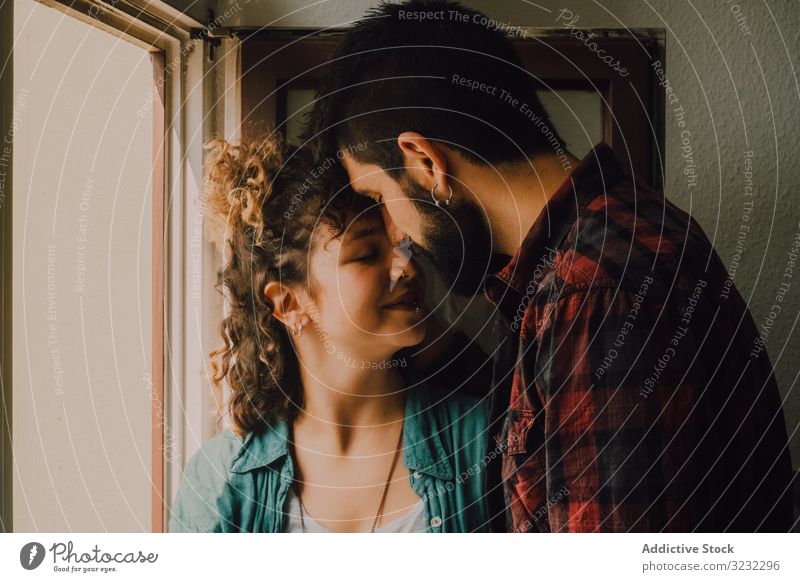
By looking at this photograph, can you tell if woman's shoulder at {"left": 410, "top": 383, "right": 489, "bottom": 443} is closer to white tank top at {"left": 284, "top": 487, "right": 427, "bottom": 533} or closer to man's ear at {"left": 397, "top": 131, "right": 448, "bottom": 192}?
white tank top at {"left": 284, "top": 487, "right": 427, "bottom": 533}

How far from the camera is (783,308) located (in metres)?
0.59

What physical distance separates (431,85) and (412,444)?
30cm

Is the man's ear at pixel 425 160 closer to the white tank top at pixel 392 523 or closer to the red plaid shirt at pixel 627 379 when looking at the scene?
the red plaid shirt at pixel 627 379

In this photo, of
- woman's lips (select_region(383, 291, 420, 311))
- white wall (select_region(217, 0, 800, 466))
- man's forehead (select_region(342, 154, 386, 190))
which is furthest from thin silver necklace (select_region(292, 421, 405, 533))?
white wall (select_region(217, 0, 800, 466))

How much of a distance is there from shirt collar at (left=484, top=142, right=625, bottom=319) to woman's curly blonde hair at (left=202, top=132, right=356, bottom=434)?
160 mm

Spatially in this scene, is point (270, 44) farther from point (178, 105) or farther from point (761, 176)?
point (761, 176)

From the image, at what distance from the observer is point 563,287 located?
49 cm

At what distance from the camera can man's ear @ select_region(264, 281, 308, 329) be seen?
1.90 feet

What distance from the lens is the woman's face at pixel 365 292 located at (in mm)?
566

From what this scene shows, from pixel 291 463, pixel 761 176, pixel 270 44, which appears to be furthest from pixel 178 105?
pixel 761 176

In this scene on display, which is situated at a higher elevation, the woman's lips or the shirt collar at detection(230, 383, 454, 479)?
the woman's lips

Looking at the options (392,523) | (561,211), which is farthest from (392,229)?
(392,523)

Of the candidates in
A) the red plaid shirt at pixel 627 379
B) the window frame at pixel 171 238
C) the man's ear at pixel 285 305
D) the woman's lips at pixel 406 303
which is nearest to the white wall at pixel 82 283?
the window frame at pixel 171 238

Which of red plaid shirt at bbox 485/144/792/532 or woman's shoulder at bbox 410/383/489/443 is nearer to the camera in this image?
red plaid shirt at bbox 485/144/792/532
